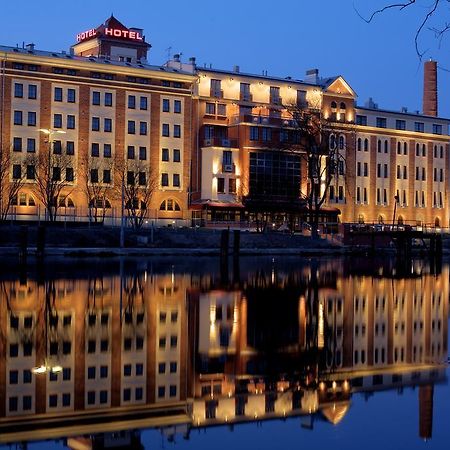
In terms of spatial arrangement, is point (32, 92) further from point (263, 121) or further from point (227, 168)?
point (263, 121)

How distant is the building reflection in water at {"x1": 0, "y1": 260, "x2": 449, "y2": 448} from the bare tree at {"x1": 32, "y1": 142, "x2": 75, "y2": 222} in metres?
48.0

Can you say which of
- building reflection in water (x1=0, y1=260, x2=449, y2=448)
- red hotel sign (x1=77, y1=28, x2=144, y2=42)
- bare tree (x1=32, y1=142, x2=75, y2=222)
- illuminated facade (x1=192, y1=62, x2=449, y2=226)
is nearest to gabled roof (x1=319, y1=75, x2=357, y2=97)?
illuminated facade (x1=192, y1=62, x2=449, y2=226)

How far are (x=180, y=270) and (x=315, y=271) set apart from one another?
7.77 meters

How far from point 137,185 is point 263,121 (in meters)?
16.4

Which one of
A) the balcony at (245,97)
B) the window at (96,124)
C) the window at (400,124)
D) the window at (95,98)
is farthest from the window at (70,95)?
the window at (400,124)

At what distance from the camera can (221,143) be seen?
95.6m

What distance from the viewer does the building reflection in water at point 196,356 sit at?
474 inches

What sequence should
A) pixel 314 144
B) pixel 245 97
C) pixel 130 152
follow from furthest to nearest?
pixel 245 97, pixel 130 152, pixel 314 144

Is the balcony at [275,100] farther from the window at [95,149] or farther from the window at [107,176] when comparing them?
the window at [107,176]

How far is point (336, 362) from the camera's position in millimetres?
16906

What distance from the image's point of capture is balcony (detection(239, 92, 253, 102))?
327 ft

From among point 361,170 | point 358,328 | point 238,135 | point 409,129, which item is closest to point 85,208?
point 238,135

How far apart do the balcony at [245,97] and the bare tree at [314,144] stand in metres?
4.37

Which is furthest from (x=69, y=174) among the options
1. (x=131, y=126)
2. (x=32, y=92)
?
(x=131, y=126)
